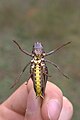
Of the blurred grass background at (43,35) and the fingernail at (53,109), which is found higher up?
the blurred grass background at (43,35)

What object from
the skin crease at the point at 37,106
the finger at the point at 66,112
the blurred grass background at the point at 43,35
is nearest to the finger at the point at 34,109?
the skin crease at the point at 37,106

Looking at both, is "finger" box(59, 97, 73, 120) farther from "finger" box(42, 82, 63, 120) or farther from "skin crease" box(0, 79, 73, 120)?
"finger" box(42, 82, 63, 120)

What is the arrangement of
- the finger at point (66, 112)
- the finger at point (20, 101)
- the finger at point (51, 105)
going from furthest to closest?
the finger at point (20, 101), the finger at point (66, 112), the finger at point (51, 105)

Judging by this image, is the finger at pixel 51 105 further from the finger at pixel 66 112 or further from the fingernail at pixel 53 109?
the finger at pixel 66 112

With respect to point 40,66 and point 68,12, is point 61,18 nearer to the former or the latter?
point 68,12

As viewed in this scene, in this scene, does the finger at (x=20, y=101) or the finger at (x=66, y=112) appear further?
the finger at (x=20, y=101)

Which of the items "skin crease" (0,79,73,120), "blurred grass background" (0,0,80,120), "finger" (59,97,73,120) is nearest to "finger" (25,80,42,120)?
"skin crease" (0,79,73,120)

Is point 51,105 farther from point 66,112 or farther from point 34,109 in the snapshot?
point 66,112

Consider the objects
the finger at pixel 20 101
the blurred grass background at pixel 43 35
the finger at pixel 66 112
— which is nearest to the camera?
the finger at pixel 66 112
